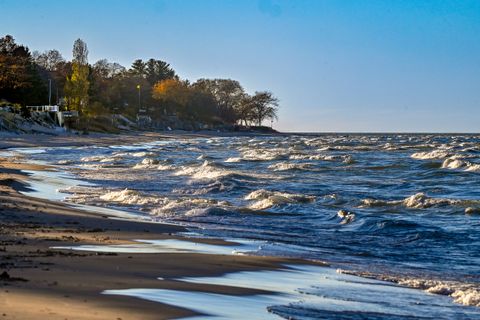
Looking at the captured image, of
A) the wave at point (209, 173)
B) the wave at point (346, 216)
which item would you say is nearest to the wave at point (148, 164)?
the wave at point (209, 173)

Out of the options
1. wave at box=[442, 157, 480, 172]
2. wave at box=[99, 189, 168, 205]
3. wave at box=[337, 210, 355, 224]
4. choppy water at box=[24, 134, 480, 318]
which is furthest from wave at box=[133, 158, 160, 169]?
wave at box=[337, 210, 355, 224]

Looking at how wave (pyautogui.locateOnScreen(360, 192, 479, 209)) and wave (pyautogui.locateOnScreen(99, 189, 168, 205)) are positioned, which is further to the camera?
wave (pyautogui.locateOnScreen(360, 192, 479, 209))

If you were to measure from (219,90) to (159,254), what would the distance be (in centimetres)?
18158

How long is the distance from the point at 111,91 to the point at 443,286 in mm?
139173

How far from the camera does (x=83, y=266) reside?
8.47m

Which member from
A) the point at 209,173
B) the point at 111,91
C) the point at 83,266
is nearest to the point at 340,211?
the point at 83,266

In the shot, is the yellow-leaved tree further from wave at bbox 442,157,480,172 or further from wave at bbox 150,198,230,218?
wave at bbox 150,198,230,218

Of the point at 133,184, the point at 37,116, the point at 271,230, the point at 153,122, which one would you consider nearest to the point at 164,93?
the point at 153,122

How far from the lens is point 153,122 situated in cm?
15062

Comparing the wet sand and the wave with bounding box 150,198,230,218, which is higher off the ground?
the wet sand

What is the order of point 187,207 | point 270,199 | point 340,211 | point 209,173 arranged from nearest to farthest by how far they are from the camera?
point 340,211, point 187,207, point 270,199, point 209,173

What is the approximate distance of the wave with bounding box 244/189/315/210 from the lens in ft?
62.8

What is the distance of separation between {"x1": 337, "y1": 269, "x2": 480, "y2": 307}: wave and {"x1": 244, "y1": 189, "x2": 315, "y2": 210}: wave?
8.97 m

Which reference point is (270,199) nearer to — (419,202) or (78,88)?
(419,202)
